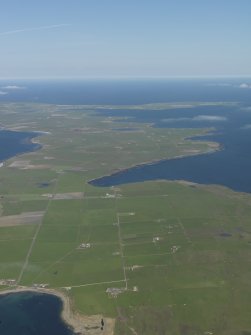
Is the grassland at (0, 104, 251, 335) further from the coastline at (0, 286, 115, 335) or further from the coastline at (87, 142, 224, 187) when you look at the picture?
the coastline at (87, 142, 224, 187)

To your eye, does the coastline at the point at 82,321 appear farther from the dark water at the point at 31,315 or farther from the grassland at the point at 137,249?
the grassland at the point at 137,249

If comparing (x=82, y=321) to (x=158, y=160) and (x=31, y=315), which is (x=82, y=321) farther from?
(x=158, y=160)

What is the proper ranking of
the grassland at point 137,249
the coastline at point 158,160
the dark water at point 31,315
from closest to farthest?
the dark water at point 31,315 → the grassland at point 137,249 → the coastline at point 158,160

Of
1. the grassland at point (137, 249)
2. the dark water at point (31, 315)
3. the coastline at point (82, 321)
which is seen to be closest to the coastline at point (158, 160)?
the grassland at point (137, 249)

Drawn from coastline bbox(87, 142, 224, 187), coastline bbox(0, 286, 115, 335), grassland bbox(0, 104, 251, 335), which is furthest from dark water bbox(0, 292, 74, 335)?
coastline bbox(87, 142, 224, 187)

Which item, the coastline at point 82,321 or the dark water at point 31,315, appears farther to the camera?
the dark water at point 31,315
